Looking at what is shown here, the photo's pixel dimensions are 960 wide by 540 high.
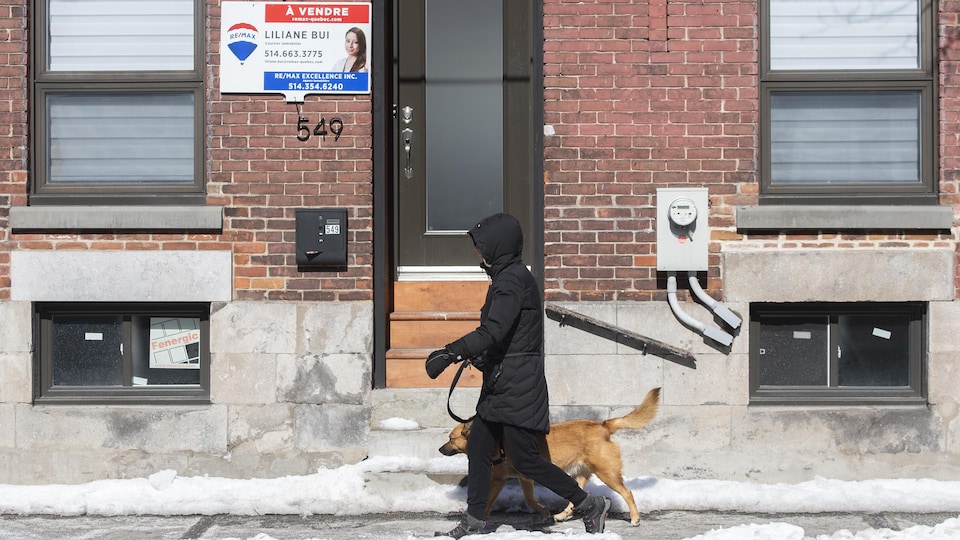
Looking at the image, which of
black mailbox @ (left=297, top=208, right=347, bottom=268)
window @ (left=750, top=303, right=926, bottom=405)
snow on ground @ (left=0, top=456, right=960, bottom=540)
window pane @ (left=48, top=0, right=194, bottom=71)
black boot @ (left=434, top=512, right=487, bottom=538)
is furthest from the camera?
window pane @ (left=48, top=0, right=194, bottom=71)

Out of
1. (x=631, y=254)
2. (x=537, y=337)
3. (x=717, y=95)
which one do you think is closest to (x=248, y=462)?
(x=537, y=337)

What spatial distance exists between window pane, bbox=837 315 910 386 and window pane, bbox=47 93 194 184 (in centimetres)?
498

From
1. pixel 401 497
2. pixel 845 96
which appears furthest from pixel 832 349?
pixel 401 497

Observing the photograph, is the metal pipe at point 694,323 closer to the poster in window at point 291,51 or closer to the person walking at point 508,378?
the person walking at point 508,378

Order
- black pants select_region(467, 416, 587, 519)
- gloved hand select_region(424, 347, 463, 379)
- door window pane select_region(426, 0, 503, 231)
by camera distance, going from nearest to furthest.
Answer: gloved hand select_region(424, 347, 463, 379)
black pants select_region(467, 416, 587, 519)
door window pane select_region(426, 0, 503, 231)

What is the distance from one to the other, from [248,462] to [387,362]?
122 centimetres

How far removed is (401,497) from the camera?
7.20 m

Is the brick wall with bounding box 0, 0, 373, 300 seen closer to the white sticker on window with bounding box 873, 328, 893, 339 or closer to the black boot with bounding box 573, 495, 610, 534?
the black boot with bounding box 573, 495, 610, 534

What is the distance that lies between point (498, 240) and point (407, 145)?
2.47m

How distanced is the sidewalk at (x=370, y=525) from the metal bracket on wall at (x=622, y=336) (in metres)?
1.14

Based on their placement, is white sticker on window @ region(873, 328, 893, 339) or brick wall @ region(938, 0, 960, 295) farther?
white sticker on window @ region(873, 328, 893, 339)

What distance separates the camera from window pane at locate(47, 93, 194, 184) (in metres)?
7.99

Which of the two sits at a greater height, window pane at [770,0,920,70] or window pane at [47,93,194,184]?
window pane at [770,0,920,70]

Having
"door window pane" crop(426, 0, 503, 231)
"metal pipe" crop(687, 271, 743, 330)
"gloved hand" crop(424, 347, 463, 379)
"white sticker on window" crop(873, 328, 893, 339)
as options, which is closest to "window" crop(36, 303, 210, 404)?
"door window pane" crop(426, 0, 503, 231)
